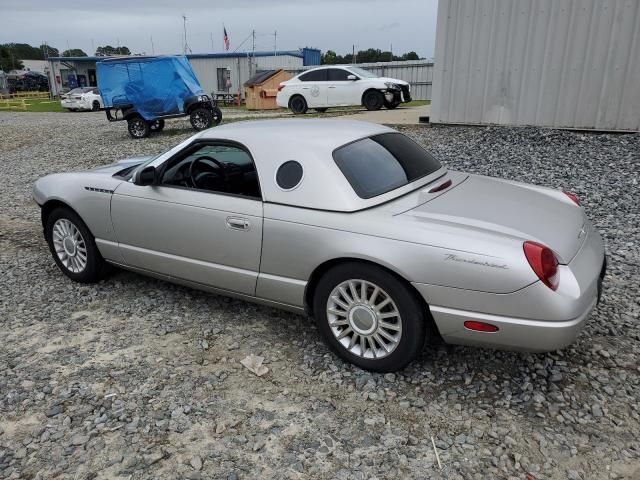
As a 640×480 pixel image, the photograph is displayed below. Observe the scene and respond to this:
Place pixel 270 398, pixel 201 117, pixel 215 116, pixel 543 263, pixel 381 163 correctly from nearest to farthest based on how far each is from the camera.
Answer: pixel 543 263 < pixel 270 398 < pixel 381 163 < pixel 201 117 < pixel 215 116

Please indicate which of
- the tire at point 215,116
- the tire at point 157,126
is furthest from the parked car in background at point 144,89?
the tire at point 215,116

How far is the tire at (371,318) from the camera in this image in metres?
2.88

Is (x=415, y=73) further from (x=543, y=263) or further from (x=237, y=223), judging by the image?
(x=543, y=263)

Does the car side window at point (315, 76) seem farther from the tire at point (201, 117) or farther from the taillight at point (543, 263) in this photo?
the taillight at point (543, 263)

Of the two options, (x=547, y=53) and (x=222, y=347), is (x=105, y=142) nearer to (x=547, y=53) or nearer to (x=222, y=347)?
(x=547, y=53)

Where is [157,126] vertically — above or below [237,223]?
below

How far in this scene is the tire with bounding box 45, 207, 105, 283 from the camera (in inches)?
172

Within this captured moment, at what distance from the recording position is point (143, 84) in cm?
1470

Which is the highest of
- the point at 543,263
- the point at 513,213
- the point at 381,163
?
the point at 381,163

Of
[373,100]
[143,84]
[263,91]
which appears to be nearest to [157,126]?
[143,84]

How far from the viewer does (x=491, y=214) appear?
119 inches

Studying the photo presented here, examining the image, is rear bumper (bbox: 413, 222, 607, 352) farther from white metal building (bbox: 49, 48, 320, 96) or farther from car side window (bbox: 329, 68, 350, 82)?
white metal building (bbox: 49, 48, 320, 96)

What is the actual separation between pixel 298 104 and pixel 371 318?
1658 centimetres

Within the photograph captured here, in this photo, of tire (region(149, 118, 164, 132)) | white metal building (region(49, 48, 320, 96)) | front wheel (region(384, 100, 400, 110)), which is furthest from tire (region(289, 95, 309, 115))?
white metal building (region(49, 48, 320, 96))
